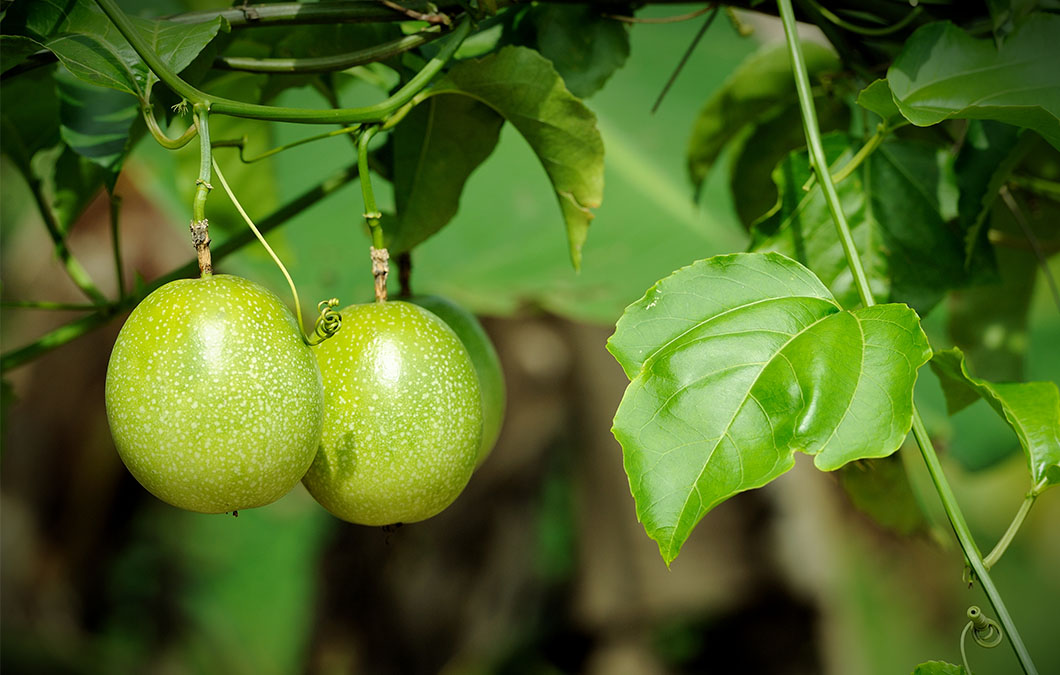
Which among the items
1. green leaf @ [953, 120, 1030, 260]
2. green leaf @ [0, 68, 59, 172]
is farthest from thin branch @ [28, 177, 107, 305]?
green leaf @ [953, 120, 1030, 260]

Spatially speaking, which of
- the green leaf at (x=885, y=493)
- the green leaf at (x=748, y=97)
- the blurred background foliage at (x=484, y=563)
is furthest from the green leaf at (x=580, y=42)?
the blurred background foliage at (x=484, y=563)

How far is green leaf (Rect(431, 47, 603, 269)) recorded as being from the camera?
614 millimetres

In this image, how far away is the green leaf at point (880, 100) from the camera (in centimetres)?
58

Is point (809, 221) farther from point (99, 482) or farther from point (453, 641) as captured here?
point (99, 482)

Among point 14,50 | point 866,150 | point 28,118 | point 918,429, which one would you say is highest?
point 28,118

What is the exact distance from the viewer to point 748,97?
2.98ft

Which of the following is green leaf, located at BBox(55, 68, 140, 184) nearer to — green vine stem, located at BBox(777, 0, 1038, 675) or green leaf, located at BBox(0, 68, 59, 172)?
green leaf, located at BBox(0, 68, 59, 172)

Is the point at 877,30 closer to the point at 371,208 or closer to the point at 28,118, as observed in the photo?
the point at 371,208

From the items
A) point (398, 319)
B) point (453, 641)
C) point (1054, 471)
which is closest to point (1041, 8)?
point (1054, 471)

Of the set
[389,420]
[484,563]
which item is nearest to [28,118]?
[389,420]

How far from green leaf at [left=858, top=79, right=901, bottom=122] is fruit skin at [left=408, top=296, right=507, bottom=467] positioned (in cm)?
33

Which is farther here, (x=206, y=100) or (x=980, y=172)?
(x=980, y=172)

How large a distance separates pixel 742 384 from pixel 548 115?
0.26 m

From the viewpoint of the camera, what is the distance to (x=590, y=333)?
1966mm
